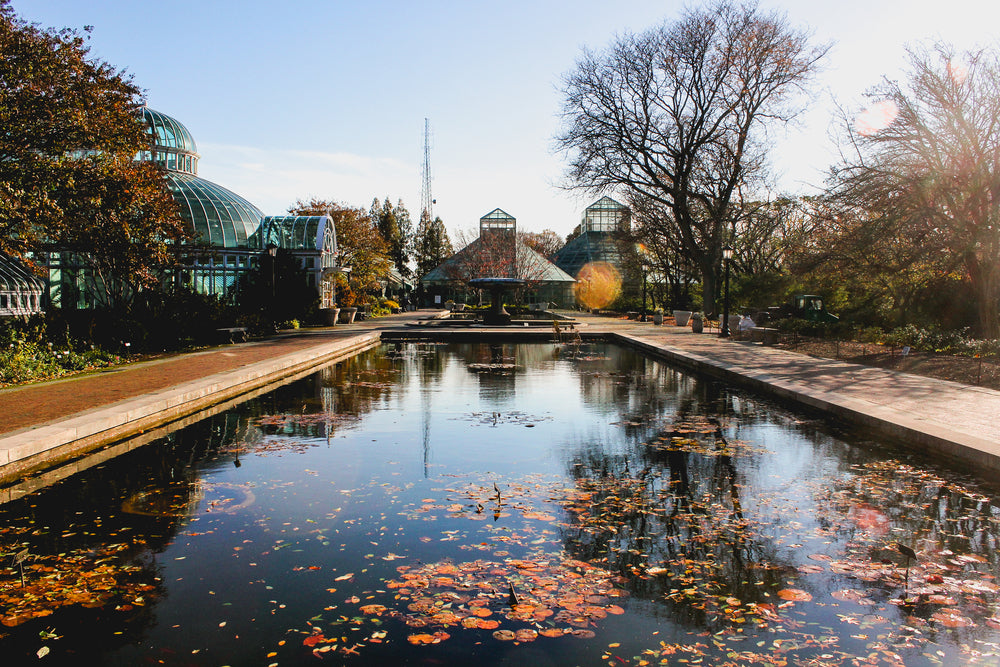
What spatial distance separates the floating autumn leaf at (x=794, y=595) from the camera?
468 cm

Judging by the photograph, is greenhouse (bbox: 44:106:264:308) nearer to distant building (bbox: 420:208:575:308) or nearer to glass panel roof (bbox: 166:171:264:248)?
glass panel roof (bbox: 166:171:264:248)

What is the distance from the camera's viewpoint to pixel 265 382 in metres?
16.0

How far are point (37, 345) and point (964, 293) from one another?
27992mm

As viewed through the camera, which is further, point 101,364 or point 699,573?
point 101,364

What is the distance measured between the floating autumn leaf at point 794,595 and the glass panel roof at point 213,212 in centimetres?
3863

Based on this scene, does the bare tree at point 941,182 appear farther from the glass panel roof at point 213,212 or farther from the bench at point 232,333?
the glass panel roof at point 213,212

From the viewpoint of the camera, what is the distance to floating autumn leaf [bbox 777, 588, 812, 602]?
4.68 m

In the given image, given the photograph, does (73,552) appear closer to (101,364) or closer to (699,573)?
(699,573)

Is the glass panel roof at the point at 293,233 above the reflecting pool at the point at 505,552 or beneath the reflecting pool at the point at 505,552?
above

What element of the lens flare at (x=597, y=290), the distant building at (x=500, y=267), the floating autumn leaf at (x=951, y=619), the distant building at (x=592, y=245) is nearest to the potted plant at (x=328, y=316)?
the distant building at (x=500, y=267)

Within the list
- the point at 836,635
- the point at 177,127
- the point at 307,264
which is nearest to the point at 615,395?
the point at 836,635

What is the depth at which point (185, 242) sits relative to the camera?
99.9 ft

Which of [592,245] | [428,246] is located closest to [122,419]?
[592,245]

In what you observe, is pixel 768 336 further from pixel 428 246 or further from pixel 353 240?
pixel 428 246
